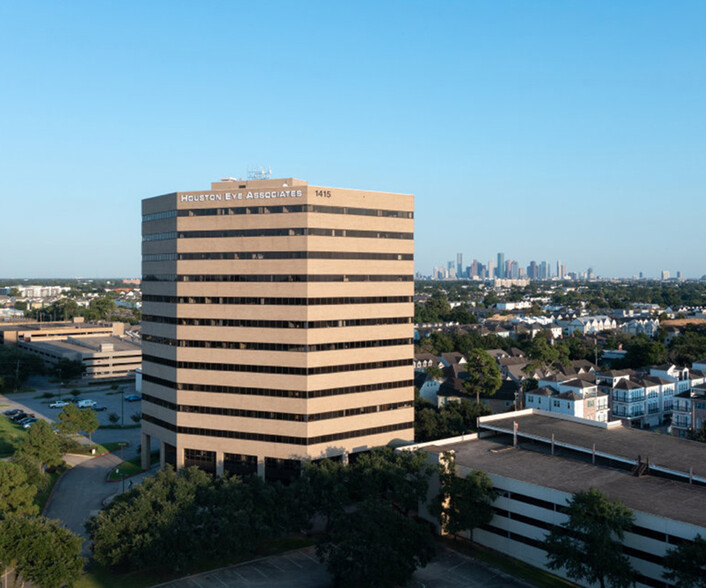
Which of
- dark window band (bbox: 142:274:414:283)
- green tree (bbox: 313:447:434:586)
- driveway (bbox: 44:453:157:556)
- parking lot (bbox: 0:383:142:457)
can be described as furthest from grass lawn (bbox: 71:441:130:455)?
green tree (bbox: 313:447:434:586)

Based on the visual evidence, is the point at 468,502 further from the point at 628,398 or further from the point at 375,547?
the point at 628,398

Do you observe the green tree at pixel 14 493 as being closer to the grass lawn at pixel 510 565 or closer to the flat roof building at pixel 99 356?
the grass lawn at pixel 510 565

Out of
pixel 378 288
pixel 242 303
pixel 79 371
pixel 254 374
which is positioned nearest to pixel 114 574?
pixel 254 374

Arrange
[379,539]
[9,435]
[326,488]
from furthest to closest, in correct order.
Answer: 1. [9,435]
2. [326,488]
3. [379,539]

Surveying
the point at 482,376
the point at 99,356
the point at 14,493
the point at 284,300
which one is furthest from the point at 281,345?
the point at 99,356

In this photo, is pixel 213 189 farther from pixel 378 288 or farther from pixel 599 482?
pixel 599 482

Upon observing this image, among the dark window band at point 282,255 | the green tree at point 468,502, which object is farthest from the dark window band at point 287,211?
the green tree at point 468,502
